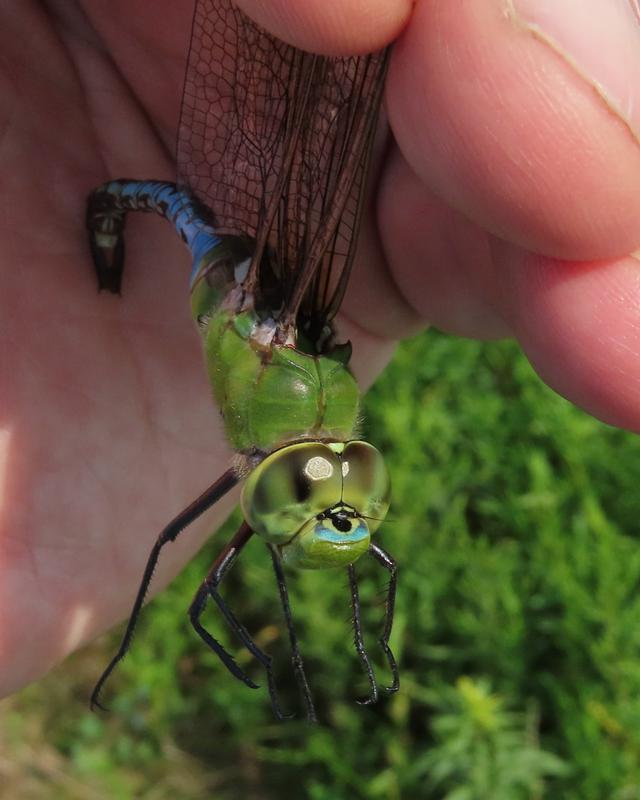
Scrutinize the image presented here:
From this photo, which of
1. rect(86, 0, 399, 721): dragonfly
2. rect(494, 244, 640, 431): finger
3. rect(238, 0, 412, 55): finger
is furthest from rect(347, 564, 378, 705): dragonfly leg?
rect(238, 0, 412, 55): finger

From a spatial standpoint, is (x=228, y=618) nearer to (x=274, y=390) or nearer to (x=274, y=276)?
(x=274, y=390)

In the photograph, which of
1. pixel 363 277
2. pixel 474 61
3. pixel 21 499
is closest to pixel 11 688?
pixel 21 499

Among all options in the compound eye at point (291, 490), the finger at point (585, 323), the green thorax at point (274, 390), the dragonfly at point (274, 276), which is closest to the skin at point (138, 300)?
the finger at point (585, 323)

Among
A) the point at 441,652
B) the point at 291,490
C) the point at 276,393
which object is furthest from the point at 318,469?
Answer: the point at 441,652

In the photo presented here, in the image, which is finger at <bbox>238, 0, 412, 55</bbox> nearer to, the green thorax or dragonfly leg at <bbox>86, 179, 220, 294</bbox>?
the green thorax

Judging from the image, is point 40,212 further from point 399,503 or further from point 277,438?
point 399,503
